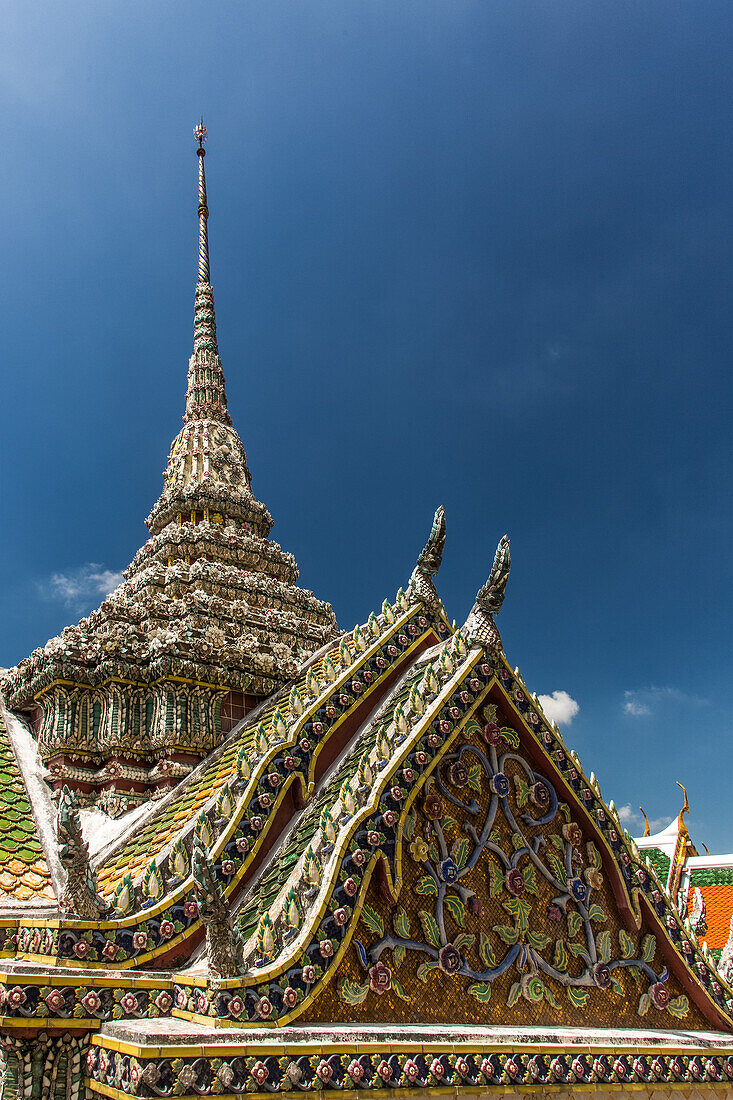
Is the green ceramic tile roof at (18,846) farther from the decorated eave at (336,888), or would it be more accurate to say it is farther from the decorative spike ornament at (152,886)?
the decorative spike ornament at (152,886)

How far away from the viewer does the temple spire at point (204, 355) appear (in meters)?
21.2

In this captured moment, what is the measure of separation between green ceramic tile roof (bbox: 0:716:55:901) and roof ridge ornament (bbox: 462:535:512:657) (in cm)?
502

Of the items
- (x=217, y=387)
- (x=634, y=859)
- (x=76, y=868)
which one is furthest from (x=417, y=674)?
(x=217, y=387)

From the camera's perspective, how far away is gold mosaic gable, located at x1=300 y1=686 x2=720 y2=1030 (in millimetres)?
7211

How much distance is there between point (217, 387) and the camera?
70.8 feet

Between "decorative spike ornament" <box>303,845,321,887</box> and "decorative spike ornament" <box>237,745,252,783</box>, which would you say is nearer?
"decorative spike ornament" <box>303,845,321,887</box>

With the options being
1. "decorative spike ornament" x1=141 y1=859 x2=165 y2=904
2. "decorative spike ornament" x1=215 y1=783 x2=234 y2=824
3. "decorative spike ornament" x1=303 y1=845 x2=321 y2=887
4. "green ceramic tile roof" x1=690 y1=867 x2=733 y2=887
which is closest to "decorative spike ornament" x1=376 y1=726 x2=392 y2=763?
"decorative spike ornament" x1=303 y1=845 x2=321 y2=887

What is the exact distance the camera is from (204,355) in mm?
22078

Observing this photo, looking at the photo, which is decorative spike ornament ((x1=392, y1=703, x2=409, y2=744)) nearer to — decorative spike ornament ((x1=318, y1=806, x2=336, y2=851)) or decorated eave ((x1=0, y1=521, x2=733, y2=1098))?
decorated eave ((x1=0, y1=521, x2=733, y2=1098))

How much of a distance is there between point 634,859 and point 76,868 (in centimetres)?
564

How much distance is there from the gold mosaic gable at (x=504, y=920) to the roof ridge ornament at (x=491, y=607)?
1.77ft

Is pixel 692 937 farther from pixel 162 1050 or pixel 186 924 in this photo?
pixel 162 1050

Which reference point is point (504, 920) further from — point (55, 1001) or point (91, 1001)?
point (55, 1001)

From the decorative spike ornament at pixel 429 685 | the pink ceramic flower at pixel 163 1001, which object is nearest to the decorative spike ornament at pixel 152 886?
the pink ceramic flower at pixel 163 1001
